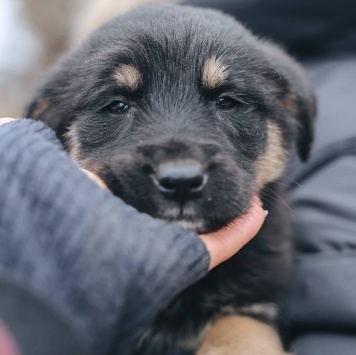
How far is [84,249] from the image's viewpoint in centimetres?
127

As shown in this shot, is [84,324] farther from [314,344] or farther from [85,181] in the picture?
[314,344]

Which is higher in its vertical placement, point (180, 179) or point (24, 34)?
point (180, 179)

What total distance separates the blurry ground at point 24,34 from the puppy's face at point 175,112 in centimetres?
837

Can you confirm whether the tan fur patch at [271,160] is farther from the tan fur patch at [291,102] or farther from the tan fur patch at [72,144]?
the tan fur patch at [72,144]

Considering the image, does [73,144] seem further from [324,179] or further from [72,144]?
[324,179]

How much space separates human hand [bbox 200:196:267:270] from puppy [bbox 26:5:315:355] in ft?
0.16

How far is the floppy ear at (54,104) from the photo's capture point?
96.6 inches

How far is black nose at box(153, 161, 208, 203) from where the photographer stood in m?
1.76

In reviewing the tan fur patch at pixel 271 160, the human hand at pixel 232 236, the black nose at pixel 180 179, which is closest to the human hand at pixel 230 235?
the human hand at pixel 232 236

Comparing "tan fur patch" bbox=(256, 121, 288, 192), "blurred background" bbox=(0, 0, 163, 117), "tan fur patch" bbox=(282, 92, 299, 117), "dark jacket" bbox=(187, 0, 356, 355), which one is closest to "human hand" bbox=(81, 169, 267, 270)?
"tan fur patch" bbox=(256, 121, 288, 192)

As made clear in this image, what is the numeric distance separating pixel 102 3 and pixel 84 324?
3.38 m

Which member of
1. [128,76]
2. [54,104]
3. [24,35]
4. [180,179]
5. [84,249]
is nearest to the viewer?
[84,249]

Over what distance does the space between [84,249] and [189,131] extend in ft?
2.91

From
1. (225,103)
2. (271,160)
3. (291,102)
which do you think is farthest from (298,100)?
(225,103)
